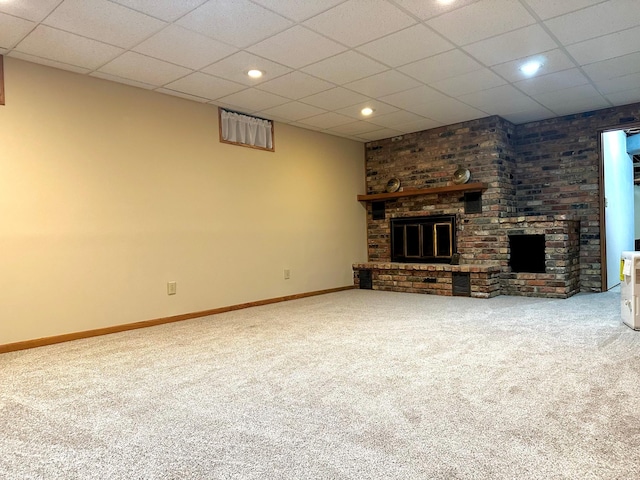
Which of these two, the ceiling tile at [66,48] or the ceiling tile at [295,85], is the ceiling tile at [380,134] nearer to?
the ceiling tile at [295,85]

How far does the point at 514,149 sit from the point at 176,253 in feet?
15.2

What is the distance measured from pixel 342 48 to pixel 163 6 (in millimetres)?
1328

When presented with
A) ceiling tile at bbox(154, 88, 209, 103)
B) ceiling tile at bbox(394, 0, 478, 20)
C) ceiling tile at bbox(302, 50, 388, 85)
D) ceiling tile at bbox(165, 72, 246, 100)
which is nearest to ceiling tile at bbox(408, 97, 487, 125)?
ceiling tile at bbox(302, 50, 388, 85)

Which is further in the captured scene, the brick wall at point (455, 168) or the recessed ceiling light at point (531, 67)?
the brick wall at point (455, 168)

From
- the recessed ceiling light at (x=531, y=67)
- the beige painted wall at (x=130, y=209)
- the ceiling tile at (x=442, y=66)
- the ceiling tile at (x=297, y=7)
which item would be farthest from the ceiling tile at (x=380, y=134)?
the ceiling tile at (x=297, y=7)

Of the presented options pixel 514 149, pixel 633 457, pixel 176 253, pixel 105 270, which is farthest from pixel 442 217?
pixel 633 457

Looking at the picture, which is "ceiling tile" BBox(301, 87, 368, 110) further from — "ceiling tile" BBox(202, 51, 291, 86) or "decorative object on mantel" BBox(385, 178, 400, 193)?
"decorative object on mantel" BBox(385, 178, 400, 193)

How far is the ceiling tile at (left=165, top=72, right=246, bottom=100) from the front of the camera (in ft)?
13.1

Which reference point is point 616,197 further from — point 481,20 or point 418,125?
point 481,20

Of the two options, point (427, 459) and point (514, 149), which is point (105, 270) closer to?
point (427, 459)

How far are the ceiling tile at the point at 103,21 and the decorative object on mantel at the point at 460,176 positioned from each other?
4.12 metres

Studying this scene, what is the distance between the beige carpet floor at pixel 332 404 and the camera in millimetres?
1589

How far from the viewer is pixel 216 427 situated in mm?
1919

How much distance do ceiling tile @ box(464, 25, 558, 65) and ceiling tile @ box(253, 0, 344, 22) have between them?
1305mm
